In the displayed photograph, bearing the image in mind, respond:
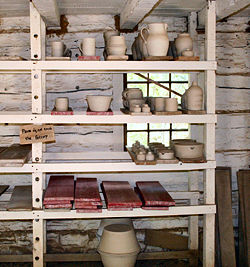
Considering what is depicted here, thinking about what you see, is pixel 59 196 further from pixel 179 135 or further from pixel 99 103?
pixel 179 135

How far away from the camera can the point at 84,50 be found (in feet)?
13.0

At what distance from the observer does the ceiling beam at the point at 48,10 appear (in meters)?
3.53

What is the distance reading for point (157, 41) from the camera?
391cm

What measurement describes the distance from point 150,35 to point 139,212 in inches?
63.3

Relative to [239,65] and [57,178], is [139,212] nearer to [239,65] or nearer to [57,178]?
[57,178]

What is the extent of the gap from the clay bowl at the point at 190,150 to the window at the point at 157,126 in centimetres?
94

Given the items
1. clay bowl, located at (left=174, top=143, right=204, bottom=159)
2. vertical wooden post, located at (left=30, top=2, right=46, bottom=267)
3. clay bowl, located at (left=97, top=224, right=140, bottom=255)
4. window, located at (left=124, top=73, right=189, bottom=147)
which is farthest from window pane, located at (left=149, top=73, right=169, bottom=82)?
clay bowl, located at (left=97, top=224, right=140, bottom=255)

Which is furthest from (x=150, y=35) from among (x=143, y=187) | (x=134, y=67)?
(x=143, y=187)

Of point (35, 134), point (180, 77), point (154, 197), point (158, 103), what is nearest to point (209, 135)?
point (158, 103)

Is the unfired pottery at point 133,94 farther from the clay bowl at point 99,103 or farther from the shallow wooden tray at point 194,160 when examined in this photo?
the shallow wooden tray at point 194,160

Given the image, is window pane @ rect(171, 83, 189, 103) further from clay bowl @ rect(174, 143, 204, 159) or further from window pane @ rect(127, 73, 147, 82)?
clay bowl @ rect(174, 143, 204, 159)

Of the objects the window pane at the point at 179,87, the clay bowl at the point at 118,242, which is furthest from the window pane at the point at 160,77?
the clay bowl at the point at 118,242

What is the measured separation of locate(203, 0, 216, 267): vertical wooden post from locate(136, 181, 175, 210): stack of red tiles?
39 cm

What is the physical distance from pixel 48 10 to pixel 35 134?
1087 millimetres
